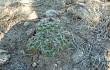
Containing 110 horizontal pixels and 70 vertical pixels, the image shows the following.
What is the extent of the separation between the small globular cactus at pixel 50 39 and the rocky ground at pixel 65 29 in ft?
0.22

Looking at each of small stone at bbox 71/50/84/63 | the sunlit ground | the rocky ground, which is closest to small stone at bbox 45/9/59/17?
the rocky ground

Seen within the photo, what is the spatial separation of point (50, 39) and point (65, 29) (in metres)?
0.31

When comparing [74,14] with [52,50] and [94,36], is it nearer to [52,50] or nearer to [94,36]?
[94,36]

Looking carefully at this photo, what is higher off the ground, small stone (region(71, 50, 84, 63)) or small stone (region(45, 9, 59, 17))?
small stone (region(45, 9, 59, 17))

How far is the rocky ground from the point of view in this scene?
325 centimetres

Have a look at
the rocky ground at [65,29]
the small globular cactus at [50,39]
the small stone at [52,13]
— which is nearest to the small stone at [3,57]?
the rocky ground at [65,29]

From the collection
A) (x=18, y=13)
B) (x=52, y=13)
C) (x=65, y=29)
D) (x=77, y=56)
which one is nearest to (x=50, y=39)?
(x=65, y=29)

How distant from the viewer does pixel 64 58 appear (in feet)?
10.8

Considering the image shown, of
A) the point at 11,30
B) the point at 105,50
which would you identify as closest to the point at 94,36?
the point at 105,50

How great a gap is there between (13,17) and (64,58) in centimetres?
121

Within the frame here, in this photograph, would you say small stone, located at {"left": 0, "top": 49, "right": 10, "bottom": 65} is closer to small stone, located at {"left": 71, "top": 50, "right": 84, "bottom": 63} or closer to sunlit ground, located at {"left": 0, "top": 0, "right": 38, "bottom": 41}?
sunlit ground, located at {"left": 0, "top": 0, "right": 38, "bottom": 41}

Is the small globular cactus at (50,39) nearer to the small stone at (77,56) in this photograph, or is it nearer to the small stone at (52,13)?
the small stone at (77,56)

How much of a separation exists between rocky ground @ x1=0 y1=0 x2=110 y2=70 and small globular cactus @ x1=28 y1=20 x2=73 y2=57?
7 centimetres

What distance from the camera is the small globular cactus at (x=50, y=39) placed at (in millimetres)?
3311
